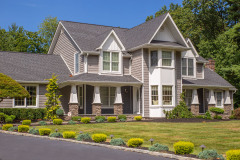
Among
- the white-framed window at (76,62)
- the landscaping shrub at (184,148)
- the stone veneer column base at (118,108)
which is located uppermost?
the white-framed window at (76,62)

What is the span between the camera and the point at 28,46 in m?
51.7

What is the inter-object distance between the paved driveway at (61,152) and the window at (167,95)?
55.8ft

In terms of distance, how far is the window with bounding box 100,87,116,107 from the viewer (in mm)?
29844

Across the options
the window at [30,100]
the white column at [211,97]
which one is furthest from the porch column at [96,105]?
the white column at [211,97]

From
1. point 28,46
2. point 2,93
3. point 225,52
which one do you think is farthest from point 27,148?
point 28,46

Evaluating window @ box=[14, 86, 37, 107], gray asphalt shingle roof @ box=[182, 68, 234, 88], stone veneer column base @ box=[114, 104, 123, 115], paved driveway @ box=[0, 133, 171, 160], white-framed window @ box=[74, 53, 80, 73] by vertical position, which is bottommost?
paved driveway @ box=[0, 133, 171, 160]

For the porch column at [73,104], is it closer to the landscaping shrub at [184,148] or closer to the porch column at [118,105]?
the porch column at [118,105]

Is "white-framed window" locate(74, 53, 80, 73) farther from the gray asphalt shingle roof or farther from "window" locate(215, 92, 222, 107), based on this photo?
"window" locate(215, 92, 222, 107)

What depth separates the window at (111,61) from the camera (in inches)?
1141

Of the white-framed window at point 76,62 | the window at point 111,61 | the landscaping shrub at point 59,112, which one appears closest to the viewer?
the landscaping shrub at point 59,112

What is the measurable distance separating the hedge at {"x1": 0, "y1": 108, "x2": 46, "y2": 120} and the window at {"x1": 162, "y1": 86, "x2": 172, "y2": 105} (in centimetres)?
995

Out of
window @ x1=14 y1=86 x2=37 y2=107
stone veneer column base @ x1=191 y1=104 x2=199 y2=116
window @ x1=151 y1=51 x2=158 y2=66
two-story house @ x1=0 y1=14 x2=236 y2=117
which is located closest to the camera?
window @ x1=14 y1=86 x2=37 y2=107

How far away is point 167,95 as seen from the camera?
2862 cm

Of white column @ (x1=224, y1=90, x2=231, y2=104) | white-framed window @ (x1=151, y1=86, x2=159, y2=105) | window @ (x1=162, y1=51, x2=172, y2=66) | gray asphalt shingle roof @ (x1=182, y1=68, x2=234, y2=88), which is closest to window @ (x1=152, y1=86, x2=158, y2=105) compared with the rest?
white-framed window @ (x1=151, y1=86, x2=159, y2=105)
